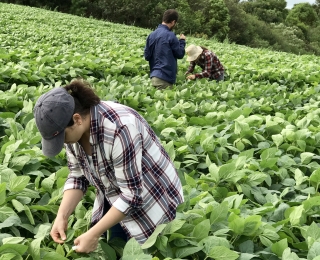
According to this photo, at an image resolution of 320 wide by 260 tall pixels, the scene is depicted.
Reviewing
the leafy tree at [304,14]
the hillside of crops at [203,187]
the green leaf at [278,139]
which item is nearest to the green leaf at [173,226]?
the hillside of crops at [203,187]

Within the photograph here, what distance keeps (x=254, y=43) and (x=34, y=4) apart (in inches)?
866

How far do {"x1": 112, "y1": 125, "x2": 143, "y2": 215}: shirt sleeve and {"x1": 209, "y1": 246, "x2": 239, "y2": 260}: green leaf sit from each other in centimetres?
41

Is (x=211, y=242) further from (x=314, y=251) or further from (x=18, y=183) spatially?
(x=18, y=183)

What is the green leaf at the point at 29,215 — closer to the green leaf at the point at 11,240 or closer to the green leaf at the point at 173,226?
the green leaf at the point at 11,240

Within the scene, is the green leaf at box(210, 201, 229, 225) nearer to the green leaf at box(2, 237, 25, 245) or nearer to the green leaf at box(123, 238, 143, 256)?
the green leaf at box(123, 238, 143, 256)

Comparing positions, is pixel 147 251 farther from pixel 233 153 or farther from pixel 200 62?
pixel 200 62

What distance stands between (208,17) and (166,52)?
34817 millimetres

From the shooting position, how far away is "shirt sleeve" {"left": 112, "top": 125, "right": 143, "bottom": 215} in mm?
1617

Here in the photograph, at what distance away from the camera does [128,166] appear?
5.39ft

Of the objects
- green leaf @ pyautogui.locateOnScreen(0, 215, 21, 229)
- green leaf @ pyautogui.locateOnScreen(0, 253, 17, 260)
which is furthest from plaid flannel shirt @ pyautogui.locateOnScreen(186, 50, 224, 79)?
green leaf @ pyautogui.locateOnScreen(0, 253, 17, 260)

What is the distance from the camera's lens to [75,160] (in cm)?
196

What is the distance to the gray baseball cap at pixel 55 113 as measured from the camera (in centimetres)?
154

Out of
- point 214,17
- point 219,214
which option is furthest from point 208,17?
point 219,214

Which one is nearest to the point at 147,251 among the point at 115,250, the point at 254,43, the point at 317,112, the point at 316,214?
the point at 115,250
